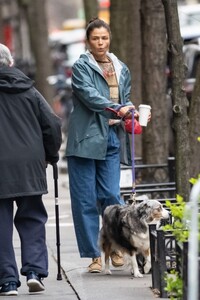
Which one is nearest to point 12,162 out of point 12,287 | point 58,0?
point 12,287

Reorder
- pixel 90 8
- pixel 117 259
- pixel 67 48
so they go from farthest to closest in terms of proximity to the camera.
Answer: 1. pixel 67 48
2. pixel 90 8
3. pixel 117 259

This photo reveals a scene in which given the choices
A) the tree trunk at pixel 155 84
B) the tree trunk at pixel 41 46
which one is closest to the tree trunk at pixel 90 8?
the tree trunk at pixel 41 46

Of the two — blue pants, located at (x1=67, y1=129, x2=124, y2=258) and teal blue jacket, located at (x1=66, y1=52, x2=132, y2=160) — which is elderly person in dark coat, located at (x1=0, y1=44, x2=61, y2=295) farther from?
Result: blue pants, located at (x1=67, y1=129, x2=124, y2=258)

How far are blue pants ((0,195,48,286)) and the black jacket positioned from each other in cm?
17

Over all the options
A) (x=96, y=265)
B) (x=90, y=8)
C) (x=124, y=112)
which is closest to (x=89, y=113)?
(x=124, y=112)

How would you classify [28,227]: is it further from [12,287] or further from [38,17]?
[38,17]

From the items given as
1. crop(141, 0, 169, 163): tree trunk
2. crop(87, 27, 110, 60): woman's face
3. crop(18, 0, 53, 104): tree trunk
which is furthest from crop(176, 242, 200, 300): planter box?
crop(18, 0, 53, 104): tree trunk

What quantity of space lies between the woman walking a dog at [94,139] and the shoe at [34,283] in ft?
3.27

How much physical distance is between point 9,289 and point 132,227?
1.12 meters

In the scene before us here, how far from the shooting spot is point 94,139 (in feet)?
32.1

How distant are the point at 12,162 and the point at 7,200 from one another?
0.31m

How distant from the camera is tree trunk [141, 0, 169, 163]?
15180 mm

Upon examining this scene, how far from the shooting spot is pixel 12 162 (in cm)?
883

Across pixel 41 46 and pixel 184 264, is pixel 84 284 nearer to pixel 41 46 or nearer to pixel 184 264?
pixel 184 264
